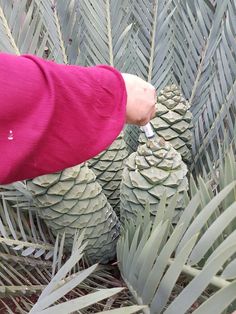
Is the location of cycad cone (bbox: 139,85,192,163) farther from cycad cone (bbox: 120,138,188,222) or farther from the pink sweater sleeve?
the pink sweater sleeve

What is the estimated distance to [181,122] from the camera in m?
0.94

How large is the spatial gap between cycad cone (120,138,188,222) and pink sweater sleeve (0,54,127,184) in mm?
157

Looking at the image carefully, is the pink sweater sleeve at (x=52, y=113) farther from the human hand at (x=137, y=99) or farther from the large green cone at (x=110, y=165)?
the large green cone at (x=110, y=165)

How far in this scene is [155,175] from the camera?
80cm

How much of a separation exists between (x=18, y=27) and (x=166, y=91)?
0.29 m

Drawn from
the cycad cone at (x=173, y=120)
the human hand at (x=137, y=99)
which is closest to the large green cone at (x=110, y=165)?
the cycad cone at (x=173, y=120)

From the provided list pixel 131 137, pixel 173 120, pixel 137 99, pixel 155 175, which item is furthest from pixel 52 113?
pixel 131 137

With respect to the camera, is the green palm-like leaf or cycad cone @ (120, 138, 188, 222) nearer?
the green palm-like leaf

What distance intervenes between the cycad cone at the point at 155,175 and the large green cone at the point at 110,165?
0.11 meters

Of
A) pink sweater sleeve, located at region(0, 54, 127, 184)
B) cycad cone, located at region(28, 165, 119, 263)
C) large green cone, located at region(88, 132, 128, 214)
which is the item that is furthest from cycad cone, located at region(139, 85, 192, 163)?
pink sweater sleeve, located at region(0, 54, 127, 184)

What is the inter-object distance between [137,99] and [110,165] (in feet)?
0.84

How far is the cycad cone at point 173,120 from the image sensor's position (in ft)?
3.08

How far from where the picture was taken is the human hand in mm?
682

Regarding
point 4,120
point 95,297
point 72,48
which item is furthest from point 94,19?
point 95,297
